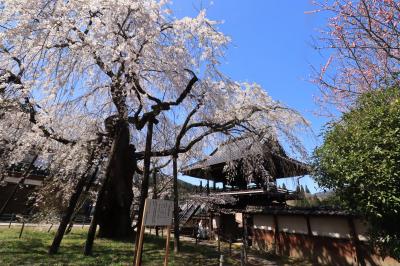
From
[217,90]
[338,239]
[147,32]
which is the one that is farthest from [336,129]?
[147,32]

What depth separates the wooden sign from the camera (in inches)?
230

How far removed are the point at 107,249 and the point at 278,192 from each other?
31.5 feet

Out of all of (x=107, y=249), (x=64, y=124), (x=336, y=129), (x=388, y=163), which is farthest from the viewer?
(x=64, y=124)

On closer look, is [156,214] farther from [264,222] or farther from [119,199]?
[264,222]

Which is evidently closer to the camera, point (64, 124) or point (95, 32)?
point (95, 32)

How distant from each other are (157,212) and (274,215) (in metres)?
8.23


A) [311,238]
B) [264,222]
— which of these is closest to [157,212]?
[311,238]

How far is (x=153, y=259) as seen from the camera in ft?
28.0

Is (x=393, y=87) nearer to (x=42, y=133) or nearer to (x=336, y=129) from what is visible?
(x=336, y=129)

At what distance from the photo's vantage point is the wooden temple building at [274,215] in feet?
31.4

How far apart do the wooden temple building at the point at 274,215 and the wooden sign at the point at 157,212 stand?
5.43 meters

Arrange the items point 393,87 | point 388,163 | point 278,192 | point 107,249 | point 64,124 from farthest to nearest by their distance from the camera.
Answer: point 278,192
point 64,124
point 107,249
point 393,87
point 388,163

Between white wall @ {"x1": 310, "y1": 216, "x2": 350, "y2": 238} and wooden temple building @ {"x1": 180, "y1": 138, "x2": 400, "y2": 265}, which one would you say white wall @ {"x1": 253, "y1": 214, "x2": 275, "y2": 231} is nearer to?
wooden temple building @ {"x1": 180, "y1": 138, "x2": 400, "y2": 265}


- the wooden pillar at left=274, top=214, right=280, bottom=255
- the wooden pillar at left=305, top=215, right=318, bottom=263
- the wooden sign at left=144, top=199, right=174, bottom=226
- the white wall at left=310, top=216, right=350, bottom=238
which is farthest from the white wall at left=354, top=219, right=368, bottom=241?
the wooden sign at left=144, top=199, right=174, bottom=226
